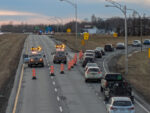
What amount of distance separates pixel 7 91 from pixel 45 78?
8656 mm

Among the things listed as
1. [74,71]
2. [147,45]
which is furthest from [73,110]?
[147,45]

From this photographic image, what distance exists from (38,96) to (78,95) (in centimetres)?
329

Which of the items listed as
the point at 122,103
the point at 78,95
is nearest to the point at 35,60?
the point at 78,95

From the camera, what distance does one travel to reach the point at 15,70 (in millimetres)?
46125

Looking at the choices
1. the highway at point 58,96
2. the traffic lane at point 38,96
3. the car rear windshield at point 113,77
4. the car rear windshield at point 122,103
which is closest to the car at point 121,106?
the car rear windshield at point 122,103

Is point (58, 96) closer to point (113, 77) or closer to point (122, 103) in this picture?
point (113, 77)

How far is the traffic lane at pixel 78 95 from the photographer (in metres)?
24.1

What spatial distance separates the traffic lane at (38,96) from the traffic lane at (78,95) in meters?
1.15

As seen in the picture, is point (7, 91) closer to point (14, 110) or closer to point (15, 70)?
point (14, 110)

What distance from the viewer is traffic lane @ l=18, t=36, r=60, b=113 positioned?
2383 cm

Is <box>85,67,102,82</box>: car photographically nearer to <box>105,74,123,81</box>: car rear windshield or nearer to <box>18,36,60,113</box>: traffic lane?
<box>18,36,60,113</box>: traffic lane

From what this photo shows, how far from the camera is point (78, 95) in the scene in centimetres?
2928

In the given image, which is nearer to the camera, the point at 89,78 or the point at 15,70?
the point at 89,78

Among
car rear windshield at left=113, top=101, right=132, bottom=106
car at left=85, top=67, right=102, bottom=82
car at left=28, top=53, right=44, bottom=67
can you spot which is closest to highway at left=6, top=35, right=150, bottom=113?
car at left=85, top=67, right=102, bottom=82
